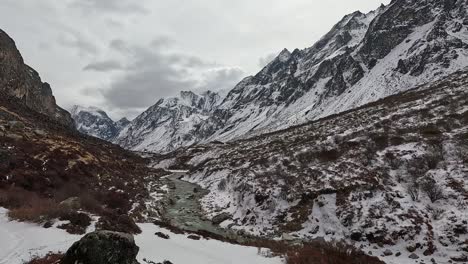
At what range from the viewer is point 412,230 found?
25.8 meters

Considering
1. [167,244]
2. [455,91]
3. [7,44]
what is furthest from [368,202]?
[7,44]

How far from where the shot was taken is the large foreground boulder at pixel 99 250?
1177 centimetres

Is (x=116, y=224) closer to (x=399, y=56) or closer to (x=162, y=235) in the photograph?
(x=162, y=235)

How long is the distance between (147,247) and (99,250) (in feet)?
25.6

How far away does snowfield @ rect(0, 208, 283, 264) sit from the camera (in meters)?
15.7

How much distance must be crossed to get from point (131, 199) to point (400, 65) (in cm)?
12915

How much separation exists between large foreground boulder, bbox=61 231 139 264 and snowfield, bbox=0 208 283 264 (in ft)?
11.7

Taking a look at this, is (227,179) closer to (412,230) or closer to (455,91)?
(412,230)

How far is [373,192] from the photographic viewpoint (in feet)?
103

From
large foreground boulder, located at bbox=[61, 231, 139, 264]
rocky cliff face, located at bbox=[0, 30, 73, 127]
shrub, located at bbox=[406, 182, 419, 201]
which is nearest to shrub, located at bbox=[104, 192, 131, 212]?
large foreground boulder, located at bbox=[61, 231, 139, 264]

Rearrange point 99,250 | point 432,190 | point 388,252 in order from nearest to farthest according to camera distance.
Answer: point 99,250 < point 388,252 < point 432,190

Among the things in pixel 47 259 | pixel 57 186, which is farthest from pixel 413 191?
pixel 57 186

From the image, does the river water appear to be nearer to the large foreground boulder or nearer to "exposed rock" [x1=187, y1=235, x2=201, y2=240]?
"exposed rock" [x1=187, y1=235, x2=201, y2=240]

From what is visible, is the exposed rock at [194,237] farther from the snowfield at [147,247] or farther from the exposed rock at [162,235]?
the exposed rock at [162,235]
